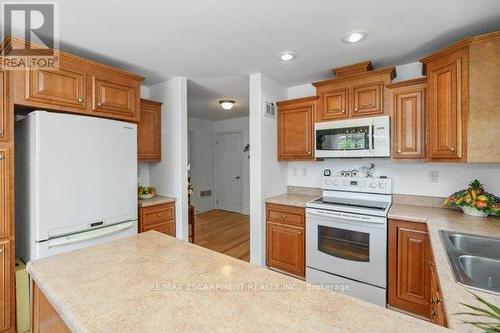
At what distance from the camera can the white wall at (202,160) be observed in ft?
→ 18.8

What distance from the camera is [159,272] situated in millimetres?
1022

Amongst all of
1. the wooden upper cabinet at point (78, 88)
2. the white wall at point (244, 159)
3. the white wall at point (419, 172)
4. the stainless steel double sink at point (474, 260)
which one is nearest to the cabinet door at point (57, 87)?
the wooden upper cabinet at point (78, 88)

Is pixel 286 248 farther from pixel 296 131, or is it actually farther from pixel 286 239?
pixel 296 131

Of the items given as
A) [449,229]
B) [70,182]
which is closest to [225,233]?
[70,182]

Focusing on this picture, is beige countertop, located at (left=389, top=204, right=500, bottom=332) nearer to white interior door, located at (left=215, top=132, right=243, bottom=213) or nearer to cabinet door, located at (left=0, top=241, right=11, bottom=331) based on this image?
cabinet door, located at (left=0, top=241, right=11, bottom=331)

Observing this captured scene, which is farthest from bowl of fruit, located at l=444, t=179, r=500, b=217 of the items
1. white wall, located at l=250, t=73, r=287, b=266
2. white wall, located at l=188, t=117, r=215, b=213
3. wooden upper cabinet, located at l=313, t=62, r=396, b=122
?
white wall, located at l=188, t=117, r=215, b=213

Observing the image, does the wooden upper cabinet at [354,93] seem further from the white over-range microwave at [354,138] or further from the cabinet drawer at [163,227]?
the cabinet drawer at [163,227]

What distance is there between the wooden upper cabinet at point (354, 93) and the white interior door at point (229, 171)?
10.6 ft

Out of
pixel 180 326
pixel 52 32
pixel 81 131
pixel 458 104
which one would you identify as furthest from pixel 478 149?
pixel 52 32

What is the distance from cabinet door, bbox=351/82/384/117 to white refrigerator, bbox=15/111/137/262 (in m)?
2.32

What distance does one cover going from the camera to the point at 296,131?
2998 millimetres

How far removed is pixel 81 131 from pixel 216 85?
70.0 inches

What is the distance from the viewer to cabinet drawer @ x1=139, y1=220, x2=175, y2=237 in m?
2.68

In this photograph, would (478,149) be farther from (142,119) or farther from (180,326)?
(142,119)
